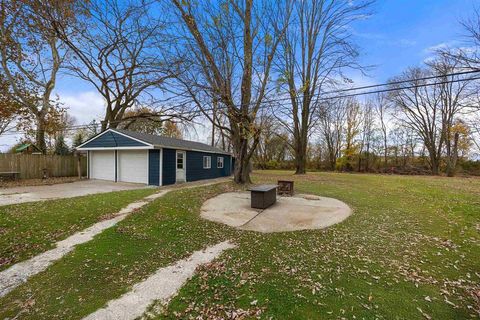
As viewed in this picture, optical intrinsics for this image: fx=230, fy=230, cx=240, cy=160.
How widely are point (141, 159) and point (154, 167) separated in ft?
4.31

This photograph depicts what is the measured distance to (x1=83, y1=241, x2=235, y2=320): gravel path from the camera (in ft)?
8.58

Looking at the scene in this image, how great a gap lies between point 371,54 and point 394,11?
112 inches

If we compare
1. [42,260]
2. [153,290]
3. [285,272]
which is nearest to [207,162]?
[42,260]

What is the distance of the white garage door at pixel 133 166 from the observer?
45.3 ft

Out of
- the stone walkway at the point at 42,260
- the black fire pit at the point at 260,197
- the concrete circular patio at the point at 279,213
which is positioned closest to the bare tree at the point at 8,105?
the stone walkway at the point at 42,260

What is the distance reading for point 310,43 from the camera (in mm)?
19250

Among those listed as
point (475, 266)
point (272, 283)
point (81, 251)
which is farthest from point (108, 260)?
point (475, 266)

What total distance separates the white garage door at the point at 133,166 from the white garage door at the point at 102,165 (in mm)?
854

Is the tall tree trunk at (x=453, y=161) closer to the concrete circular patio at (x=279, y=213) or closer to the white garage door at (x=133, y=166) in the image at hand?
the concrete circular patio at (x=279, y=213)

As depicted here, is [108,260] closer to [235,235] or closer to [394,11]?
[235,235]

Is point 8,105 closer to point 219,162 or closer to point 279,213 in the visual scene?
point 219,162

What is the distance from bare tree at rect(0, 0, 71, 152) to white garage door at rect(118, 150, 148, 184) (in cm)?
665

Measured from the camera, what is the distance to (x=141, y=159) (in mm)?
13953

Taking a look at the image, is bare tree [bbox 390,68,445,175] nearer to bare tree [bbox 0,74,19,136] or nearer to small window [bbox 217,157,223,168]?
small window [bbox 217,157,223,168]
